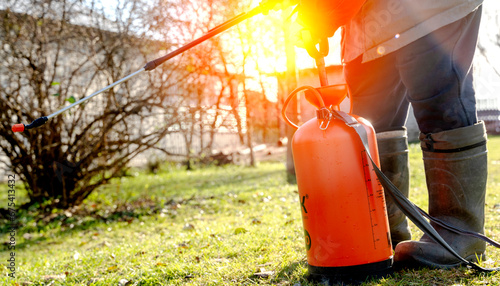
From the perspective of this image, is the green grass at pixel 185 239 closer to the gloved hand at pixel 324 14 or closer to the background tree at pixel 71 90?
the background tree at pixel 71 90

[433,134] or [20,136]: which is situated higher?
[20,136]

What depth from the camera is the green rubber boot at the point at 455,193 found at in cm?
200

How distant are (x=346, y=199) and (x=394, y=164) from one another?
0.64 m

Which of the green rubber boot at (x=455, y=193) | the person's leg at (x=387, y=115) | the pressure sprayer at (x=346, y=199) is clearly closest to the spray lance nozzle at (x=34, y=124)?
the pressure sprayer at (x=346, y=199)

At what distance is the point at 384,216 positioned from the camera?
75.7 inches

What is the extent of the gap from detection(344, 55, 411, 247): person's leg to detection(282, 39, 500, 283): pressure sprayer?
0.47 metres

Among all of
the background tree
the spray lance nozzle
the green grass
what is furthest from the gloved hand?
the background tree

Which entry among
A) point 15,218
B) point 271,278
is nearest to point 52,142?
point 15,218

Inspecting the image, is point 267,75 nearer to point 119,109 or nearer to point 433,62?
point 119,109

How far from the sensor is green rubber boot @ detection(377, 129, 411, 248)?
2359 mm

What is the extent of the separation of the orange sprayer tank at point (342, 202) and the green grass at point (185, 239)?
14 cm

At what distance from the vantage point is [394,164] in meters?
2.36

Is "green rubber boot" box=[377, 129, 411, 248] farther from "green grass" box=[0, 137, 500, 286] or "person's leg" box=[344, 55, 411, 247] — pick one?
"green grass" box=[0, 137, 500, 286]

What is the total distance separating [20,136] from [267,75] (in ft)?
13.4
